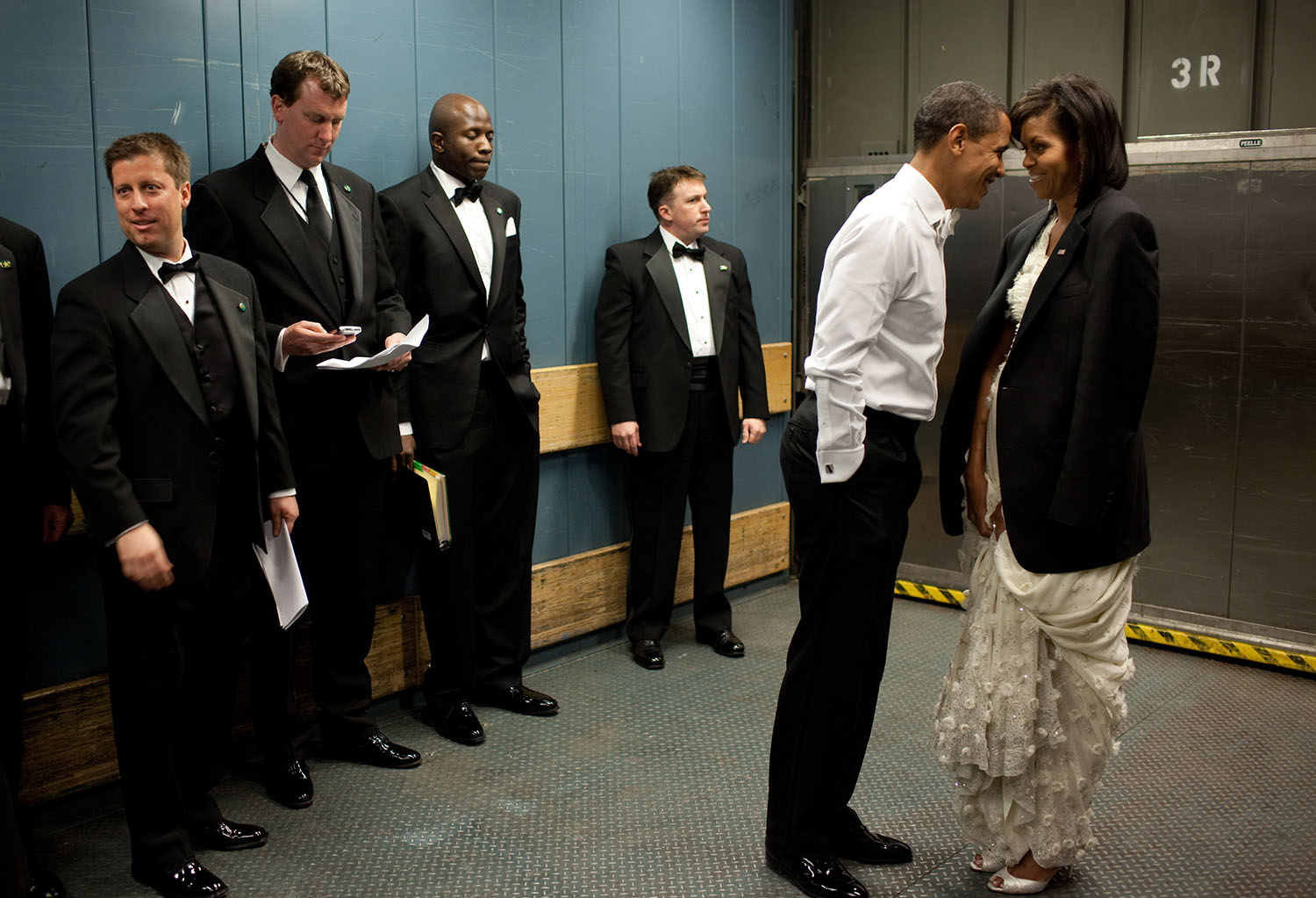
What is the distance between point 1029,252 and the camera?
268 centimetres

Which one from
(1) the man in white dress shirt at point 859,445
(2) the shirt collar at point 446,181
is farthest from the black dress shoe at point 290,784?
(2) the shirt collar at point 446,181

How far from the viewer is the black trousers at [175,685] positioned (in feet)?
8.67

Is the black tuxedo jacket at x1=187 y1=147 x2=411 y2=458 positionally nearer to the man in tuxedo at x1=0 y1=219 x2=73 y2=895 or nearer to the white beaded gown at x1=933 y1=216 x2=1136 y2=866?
the man in tuxedo at x1=0 y1=219 x2=73 y2=895

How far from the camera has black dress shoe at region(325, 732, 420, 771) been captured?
3.42m

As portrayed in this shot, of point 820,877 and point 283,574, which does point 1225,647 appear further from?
point 283,574

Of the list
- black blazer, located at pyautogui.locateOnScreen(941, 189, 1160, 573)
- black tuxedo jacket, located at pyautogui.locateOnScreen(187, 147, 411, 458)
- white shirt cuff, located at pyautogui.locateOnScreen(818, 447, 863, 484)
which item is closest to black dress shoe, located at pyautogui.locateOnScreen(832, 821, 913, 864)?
black blazer, located at pyautogui.locateOnScreen(941, 189, 1160, 573)

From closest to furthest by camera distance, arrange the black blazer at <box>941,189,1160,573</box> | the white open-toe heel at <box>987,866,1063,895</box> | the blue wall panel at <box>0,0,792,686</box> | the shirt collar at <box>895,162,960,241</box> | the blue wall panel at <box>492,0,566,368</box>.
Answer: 1. the black blazer at <box>941,189,1160,573</box>
2. the shirt collar at <box>895,162,960,241</box>
3. the white open-toe heel at <box>987,866,1063,895</box>
4. the blue wall panel at <box>0,0,792,686</box>
5. the blue wall panel at <box>492,0,566,368</box>

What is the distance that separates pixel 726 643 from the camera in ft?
14.5

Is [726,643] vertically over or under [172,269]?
under

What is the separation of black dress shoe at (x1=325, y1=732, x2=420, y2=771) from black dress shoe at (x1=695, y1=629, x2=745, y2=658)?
1361 millimetres

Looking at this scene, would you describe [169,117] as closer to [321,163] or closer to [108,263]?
[321,163]

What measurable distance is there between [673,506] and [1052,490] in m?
2.10

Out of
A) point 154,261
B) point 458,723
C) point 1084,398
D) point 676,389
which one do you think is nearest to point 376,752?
point 458,723

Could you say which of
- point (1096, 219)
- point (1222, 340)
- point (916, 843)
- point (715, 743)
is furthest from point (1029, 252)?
point (1222, 340)
